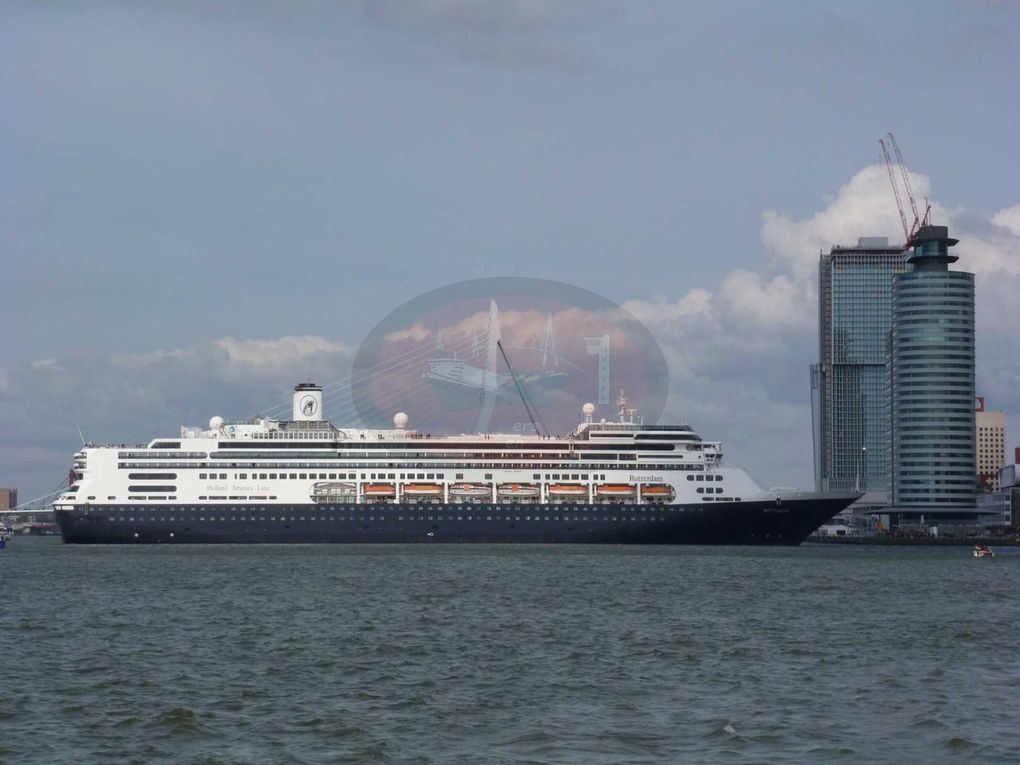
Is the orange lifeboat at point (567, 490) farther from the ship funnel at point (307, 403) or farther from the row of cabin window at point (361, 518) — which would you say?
the ship funnel at point (307, 403)

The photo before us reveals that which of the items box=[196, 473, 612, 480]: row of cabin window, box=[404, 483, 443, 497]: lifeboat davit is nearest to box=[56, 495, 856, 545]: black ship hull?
box=[404, 483, 443, 497]: lifeboat davit

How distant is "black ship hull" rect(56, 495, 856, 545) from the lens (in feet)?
361

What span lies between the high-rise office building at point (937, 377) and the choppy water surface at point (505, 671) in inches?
5428

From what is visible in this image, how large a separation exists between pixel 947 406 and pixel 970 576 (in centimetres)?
12645

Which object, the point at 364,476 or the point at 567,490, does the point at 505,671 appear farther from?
the point at 364,476

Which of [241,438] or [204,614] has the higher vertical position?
[241,438]

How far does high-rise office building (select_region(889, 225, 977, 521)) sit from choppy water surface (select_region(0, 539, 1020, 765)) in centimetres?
13788

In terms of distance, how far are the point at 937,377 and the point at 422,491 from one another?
348 feet

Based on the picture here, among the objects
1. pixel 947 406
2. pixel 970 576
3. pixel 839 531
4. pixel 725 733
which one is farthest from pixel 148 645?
pixel 947 406

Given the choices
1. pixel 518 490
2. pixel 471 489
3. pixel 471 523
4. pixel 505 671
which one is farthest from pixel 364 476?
pixel 505 671

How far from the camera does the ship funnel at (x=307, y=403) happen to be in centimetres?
11812

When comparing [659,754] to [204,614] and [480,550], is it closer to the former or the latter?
[204,614]

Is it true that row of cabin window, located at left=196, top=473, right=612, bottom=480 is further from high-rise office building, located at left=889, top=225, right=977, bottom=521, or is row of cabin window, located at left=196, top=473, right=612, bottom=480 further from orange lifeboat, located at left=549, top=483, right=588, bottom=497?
high-rise office building, located at left=889, top=225, right=977, bottom=521

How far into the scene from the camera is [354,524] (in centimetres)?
11088
